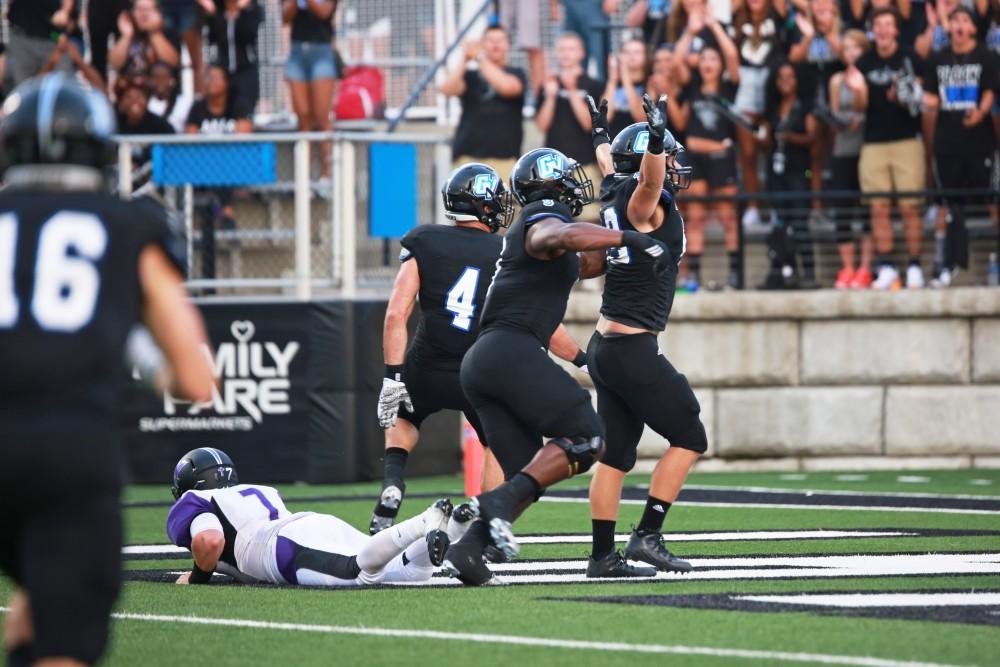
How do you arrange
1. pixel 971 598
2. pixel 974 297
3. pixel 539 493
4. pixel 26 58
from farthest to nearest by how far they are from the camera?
1. pixel 26 58
2. pixel 974 297
3. pixel 539 493
4. pixel 971 598

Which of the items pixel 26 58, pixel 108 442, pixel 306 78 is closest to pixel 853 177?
pixel 306 78

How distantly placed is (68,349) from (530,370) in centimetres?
392

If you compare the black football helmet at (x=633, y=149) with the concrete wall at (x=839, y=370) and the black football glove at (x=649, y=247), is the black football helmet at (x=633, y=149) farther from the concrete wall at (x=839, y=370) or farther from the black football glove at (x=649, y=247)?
the concrete wall at (x=839, y=370)

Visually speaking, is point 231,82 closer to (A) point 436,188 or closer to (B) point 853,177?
(A) point 436,188

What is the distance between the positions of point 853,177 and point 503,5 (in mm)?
3785

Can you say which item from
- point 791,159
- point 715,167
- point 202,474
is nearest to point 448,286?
point 202,474

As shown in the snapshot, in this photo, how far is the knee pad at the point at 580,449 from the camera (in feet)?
24.6

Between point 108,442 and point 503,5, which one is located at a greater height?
point 503,5

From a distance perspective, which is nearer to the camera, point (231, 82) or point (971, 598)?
point (971, 598)

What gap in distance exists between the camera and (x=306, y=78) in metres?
15.9

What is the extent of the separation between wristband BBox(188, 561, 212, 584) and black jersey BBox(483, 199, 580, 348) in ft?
5.46

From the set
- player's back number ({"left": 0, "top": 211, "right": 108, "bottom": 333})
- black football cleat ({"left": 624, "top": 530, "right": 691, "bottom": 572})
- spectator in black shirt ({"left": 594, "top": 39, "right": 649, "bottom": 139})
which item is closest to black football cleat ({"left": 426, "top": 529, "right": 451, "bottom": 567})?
black football cleat ({"left": 624, "top": 530, "right": 691, "bottom": 572})

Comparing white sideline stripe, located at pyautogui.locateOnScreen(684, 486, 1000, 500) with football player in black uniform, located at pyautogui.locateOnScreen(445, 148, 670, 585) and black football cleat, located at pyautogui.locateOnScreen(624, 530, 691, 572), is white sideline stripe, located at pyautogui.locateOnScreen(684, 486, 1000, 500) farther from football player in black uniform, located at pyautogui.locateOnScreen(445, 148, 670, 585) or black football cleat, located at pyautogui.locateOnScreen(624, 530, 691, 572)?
football player in black uniform, located at pyautogui.locateOnScreen(445, 148, 670, 585)

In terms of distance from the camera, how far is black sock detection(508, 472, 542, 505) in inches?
291
